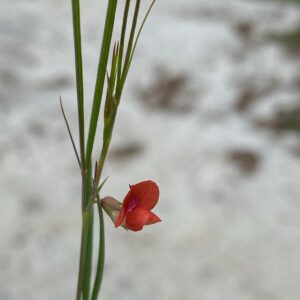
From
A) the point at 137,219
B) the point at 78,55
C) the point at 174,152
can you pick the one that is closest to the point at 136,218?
the point at 137,219

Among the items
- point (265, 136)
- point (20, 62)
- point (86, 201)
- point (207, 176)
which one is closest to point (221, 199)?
point (207, 176)

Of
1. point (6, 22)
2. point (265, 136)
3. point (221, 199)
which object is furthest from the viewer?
point (6, 22)

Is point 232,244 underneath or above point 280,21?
underneath

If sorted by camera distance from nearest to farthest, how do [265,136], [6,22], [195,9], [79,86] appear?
1. [79,86]
2. [265,136]
3. [6,22]
4. [195,9]

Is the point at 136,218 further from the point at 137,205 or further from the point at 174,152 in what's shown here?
the point at 174,152

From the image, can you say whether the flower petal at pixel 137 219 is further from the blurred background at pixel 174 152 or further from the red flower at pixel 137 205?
the blurred background at pixel 174 152

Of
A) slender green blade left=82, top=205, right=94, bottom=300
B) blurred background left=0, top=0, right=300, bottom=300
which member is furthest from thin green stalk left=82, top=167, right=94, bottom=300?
blurred background left=0, top=0, right=300, bottom=300

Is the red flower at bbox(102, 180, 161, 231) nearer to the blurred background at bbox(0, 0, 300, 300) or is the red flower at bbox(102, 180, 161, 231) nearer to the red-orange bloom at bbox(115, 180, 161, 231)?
the red-orange bloom at bbox(115, 180, 161, 231)

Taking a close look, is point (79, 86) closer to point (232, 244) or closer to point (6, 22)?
point (232, 244)
